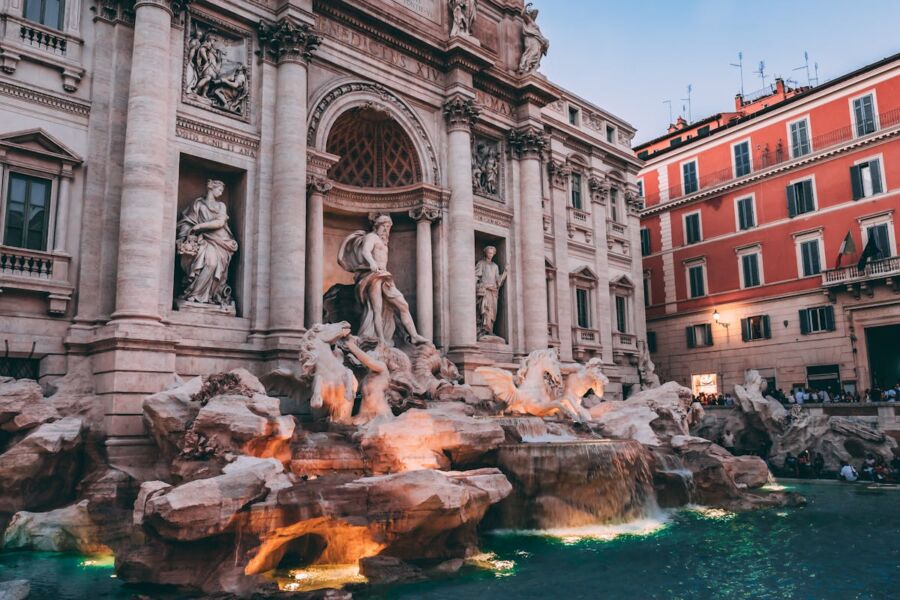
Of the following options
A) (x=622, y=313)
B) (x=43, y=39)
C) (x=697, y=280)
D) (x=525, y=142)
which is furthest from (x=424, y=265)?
(x=697, y=280)

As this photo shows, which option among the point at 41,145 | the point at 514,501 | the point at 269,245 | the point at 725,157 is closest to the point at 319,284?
the point at 269,245

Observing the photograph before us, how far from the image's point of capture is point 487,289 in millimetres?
21984

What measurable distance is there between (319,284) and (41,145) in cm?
637

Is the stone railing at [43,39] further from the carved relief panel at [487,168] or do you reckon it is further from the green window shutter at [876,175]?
the green window shutter at [876,175]

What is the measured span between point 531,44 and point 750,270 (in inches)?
578

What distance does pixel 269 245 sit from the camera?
16188mm

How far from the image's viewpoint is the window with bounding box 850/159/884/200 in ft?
90.1

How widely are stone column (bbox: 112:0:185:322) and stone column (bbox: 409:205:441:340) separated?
7348 mm

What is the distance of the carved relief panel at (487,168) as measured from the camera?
22.5 m

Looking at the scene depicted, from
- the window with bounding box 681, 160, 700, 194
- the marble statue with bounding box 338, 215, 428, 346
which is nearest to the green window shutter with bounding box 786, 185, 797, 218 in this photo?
the window with bounding box 681, 160, 700, 194

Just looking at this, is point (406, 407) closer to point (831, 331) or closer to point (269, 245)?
point (269, 245)

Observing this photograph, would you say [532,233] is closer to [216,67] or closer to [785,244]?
[216,67]

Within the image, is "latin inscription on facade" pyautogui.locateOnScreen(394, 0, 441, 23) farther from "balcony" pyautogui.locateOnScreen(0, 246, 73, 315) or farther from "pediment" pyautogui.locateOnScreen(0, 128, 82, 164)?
"balcony" pyautogui.locateOnScreen(0, 246, 73, 315)

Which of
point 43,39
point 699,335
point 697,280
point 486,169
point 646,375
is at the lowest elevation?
point 646,375
